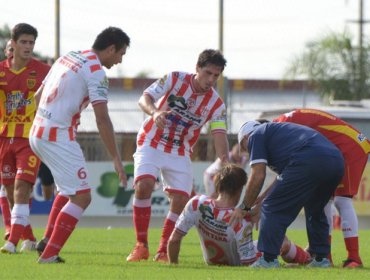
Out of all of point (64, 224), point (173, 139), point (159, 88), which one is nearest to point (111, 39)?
point (159, 88)

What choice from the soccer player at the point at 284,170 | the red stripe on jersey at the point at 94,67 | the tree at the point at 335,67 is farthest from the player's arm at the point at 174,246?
the tree at the point at 335,67

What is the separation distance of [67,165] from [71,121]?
0.41 metres

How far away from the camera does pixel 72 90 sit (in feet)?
36.6

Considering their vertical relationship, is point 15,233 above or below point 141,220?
below

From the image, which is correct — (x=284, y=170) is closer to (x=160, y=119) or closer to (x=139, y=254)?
(x=160, y=119)

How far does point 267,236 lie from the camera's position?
11289 mm

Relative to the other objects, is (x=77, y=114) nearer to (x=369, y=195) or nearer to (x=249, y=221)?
(x=249, y=221)

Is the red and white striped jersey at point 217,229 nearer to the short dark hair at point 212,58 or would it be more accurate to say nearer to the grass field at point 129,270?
the grass field at point 129,270

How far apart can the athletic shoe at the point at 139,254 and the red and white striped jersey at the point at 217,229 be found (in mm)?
1003

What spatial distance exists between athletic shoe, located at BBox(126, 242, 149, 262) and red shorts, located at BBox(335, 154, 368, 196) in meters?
1.97

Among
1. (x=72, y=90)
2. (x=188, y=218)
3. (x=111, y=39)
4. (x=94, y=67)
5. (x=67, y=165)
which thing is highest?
(x=111, y=39)

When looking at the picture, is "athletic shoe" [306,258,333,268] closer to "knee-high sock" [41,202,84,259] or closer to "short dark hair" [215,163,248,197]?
"short dark hair" [215,163,248,197]

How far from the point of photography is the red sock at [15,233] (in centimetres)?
1291

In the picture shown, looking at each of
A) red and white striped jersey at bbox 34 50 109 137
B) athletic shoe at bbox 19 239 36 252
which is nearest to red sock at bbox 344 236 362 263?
red and white striped jersey at bbox 34 50 109 137
